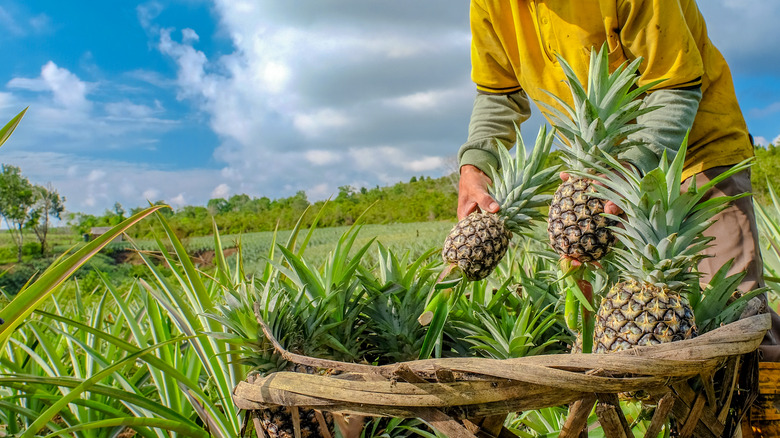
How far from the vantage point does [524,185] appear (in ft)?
4.19

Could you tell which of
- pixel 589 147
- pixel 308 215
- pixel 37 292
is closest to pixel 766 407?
pixel 589 147

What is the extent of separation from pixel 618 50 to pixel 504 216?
0.74 m

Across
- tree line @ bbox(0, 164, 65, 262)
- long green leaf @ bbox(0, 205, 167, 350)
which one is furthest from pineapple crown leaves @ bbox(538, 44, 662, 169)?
tree line @ bbox(0, 164, 65, 262)

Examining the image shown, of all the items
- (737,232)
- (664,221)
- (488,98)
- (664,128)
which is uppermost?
(488,98)

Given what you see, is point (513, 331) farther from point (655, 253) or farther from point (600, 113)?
point (600, 113)

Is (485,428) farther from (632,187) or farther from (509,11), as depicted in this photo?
(509,11)

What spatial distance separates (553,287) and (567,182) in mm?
401

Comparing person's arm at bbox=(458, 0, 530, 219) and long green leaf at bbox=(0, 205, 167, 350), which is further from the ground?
person's arm at bbox=(458, 0, 530, 219)

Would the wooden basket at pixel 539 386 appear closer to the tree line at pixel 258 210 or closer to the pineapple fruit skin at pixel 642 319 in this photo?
→ the pineapple fruit skin at pixel 642 319

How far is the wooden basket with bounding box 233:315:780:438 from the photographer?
0.71m

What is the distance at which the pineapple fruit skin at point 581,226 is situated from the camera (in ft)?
3.18

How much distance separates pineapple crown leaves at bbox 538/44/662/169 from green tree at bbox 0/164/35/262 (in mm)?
31266

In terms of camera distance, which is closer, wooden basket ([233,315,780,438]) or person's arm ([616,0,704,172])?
wooden basket ([233,315,780,438])

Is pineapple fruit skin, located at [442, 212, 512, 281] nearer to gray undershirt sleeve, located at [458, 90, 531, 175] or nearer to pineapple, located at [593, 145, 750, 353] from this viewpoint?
pineapple, located at [593, 145, 750, 353]
